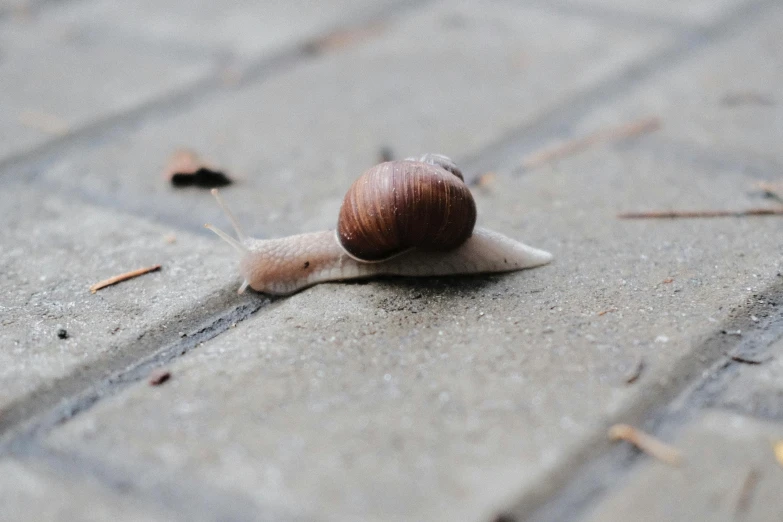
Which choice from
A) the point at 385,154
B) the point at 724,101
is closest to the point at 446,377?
the point at 385,154

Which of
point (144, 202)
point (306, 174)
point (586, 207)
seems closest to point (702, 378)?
point (586, 207)

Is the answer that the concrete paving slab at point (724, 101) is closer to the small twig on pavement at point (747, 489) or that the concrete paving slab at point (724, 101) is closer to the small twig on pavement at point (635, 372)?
the small twig on pavement at point (635, 372)

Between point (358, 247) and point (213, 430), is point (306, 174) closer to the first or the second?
point (358, 247)

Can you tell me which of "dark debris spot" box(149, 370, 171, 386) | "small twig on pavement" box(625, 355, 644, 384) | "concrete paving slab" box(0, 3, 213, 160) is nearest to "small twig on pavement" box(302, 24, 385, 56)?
"concrete paving slab" box(0, 3, 213, 160)

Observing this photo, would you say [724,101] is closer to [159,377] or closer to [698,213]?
[698,213]

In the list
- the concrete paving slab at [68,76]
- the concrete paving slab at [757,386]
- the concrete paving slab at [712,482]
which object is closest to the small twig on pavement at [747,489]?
the concrete paving slab at [712,482]

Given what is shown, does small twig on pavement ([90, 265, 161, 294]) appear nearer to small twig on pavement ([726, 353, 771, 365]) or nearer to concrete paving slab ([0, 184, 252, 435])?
concrete paving slab ([0, 184, 252, 435])
